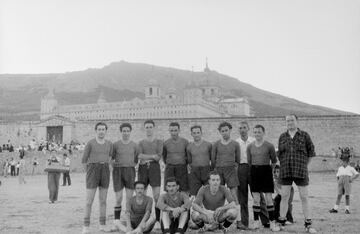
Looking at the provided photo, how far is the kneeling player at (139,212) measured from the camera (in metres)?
6.28

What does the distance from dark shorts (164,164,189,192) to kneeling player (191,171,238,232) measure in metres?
0.62

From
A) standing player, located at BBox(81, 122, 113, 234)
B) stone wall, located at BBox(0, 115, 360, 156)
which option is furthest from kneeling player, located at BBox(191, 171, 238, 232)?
stone wall, located at BBox(0, 115, 360, 156)

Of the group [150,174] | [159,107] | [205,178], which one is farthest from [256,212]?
[159,107]

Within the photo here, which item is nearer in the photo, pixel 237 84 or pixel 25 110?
pixel 25 110

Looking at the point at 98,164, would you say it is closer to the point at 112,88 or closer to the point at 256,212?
the point at 256,212

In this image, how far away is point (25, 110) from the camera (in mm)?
95625

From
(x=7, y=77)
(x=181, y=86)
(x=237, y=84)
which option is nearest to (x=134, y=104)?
(x=181, y=86)

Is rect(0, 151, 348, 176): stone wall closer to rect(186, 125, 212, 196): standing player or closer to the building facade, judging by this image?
the building facade

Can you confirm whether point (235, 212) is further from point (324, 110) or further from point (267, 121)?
point (324, 110)

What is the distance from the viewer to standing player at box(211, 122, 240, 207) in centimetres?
702

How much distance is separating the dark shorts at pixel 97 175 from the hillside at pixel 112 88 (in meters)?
91.7

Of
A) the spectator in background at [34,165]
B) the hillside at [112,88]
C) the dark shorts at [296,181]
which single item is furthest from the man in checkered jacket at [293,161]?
the hillside at [112,88]

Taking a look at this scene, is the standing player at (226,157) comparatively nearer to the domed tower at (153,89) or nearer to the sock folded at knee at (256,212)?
the sock folded at knee at (256,212)

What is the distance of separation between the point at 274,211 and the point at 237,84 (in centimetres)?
13331
